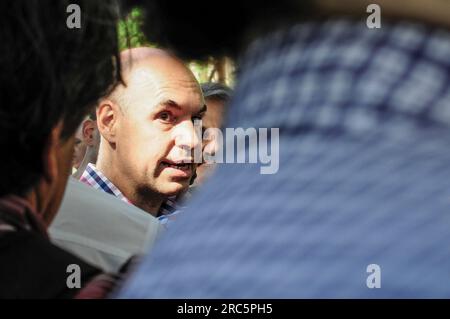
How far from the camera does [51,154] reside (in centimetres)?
109

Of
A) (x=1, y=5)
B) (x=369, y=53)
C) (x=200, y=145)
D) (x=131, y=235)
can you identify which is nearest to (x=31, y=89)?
(x=1, y=5)

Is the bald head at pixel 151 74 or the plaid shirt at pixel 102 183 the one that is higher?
the bald head at pixel 151 74

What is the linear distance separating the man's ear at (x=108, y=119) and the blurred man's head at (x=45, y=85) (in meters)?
1.55

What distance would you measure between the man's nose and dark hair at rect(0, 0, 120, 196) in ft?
5.09

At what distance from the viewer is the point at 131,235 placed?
1854 mm

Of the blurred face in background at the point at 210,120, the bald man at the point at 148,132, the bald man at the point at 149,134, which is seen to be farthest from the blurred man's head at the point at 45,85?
the blurred face in background at the point at 210,120

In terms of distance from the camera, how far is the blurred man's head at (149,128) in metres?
2.66

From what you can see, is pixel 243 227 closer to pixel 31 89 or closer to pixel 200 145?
pixel 31 89

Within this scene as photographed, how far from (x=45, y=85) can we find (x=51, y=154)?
0.09 m

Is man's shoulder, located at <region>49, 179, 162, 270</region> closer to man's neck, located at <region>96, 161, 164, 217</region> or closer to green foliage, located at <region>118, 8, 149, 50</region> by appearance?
green foliage, located at <region>118, 8, 149, 50</region>

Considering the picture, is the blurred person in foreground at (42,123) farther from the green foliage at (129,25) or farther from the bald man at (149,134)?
the bald man at (149,134)

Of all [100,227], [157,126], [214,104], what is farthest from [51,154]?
[214,104]

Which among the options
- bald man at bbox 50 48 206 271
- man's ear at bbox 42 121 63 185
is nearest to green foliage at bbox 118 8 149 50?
man's ear at bbox 42 121 63 185
